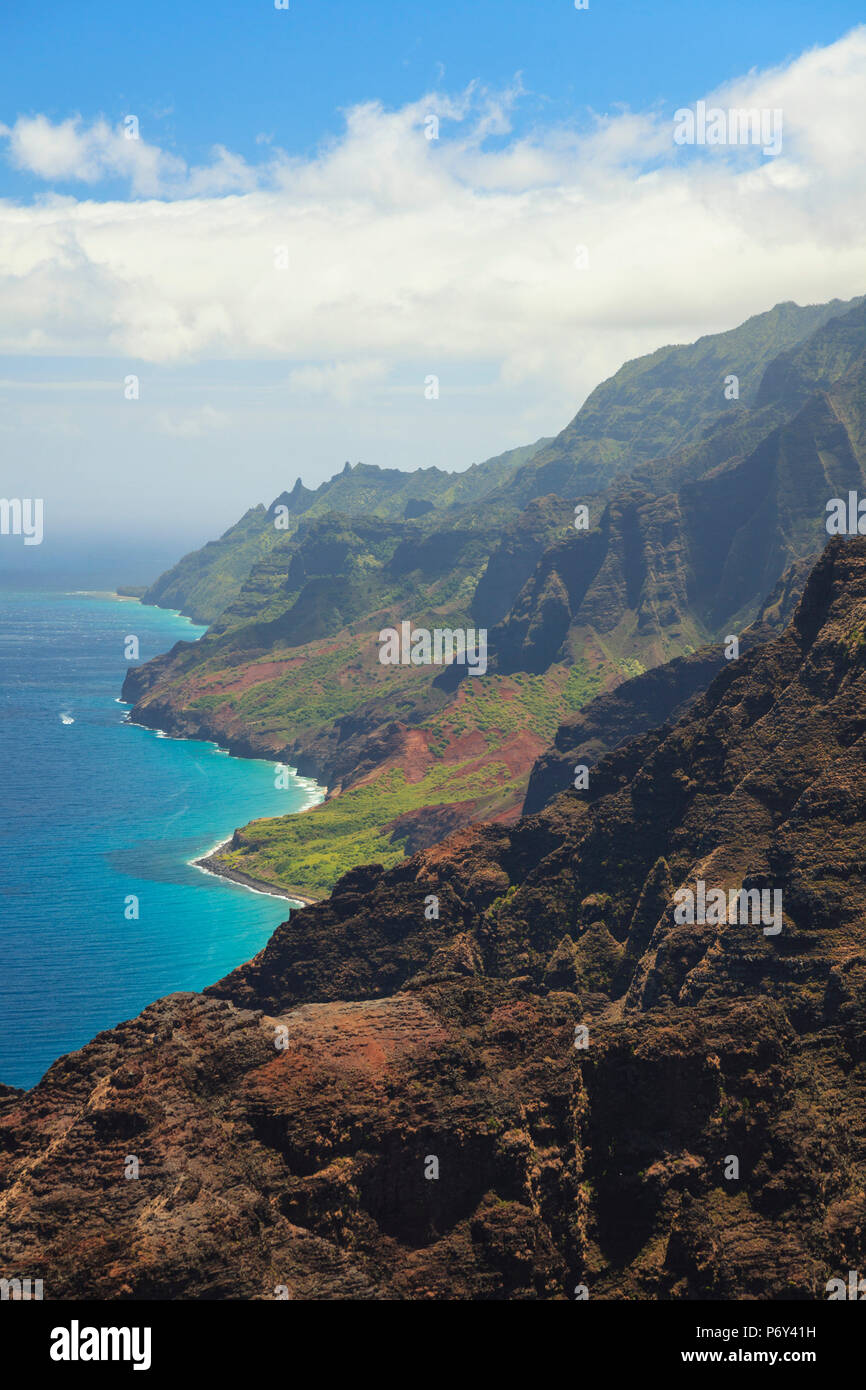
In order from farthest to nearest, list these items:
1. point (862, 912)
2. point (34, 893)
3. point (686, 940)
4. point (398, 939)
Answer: point (34, 893), point (398, 939), point (686, 940), point (862, 912)

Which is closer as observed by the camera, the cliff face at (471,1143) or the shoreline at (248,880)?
the cliff face at (471,1143)

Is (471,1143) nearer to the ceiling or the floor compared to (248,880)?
nearer to the ceiling

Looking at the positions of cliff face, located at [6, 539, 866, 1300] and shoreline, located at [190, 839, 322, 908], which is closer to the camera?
cliff face, located at [6, 539, 866, 1300]

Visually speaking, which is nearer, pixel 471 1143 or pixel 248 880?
pixel 471 1143

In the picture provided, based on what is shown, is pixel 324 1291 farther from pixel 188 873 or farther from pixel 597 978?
pixel 188 873

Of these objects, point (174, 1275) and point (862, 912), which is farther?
point (862, 912)

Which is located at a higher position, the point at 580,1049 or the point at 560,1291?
the point at 580,1049
